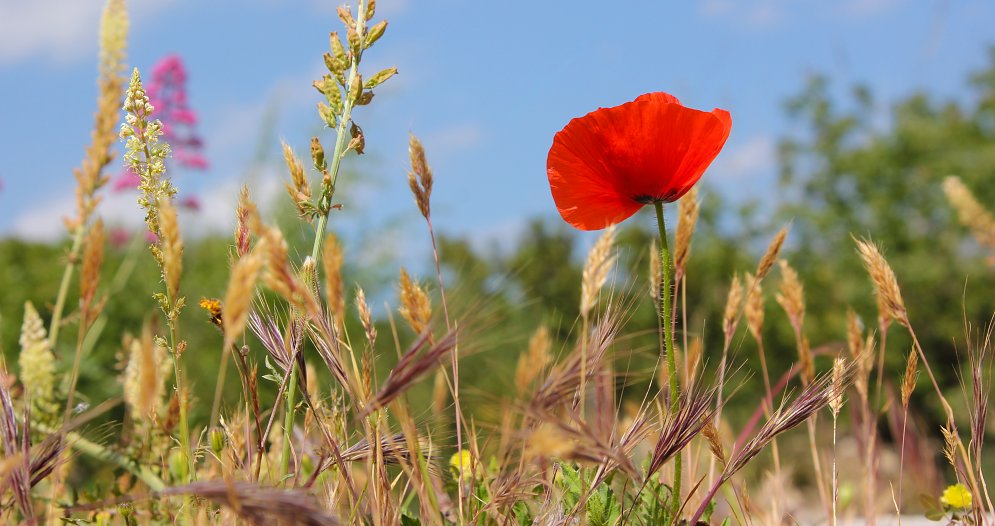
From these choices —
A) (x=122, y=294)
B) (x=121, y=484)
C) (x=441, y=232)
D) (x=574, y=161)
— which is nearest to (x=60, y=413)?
(x=121, y=484)

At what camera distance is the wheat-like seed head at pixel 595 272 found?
1234 mm

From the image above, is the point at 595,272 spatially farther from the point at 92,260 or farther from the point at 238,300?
the point at 92,260

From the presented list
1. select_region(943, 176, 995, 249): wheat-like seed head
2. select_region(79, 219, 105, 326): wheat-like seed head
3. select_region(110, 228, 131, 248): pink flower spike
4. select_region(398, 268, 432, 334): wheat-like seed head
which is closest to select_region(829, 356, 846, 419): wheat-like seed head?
select_region(398, 268, 432, 334): wheat-like seed head

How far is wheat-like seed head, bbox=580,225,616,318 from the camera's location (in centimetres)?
123

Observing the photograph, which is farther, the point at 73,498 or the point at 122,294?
the point at 122,294

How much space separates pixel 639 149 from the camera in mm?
1539

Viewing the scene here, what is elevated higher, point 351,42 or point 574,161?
point 351,42

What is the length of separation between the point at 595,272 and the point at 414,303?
0.29 meters

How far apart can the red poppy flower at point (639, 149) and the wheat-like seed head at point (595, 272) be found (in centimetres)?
20

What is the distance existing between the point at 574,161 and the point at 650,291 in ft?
1.03

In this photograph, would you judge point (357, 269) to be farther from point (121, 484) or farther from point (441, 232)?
point (441, 232)

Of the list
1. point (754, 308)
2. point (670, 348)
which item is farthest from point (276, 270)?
point (754, 308)

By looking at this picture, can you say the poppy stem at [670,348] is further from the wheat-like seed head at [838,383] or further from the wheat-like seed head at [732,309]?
the wheat-like seed head at [732,309]

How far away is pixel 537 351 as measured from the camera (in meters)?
1.48
